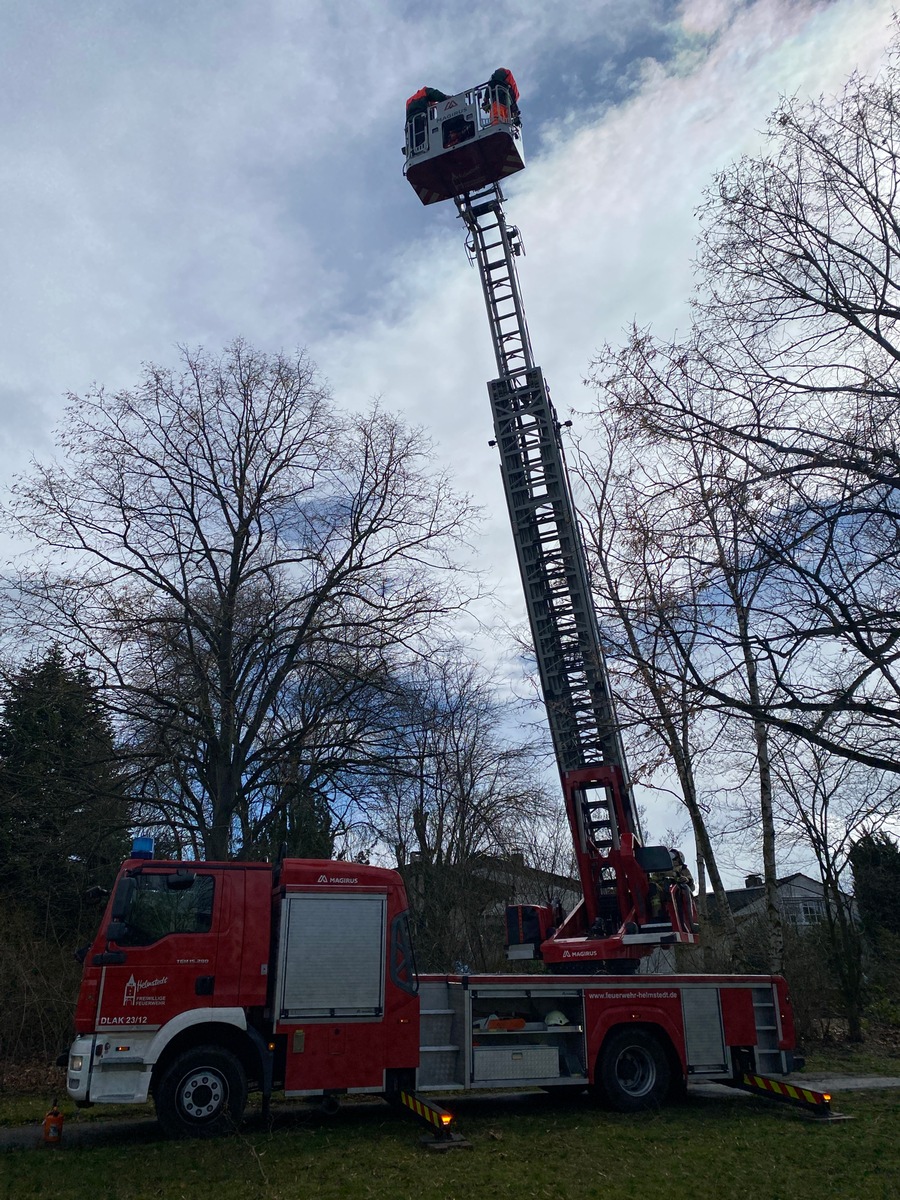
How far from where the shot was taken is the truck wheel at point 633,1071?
32.3ft

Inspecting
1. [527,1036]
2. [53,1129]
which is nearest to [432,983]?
[527,1036]

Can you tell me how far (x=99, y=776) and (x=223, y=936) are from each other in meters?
8.02

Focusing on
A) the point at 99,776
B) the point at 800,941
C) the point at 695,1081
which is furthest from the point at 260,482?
the point at 800,941

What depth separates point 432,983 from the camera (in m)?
9.59

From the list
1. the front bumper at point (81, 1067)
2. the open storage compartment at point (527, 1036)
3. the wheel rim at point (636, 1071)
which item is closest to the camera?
the front bumper at point (81, 1067)

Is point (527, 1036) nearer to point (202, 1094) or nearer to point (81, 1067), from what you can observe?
point (202, 1094)

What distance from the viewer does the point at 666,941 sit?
10836 mm

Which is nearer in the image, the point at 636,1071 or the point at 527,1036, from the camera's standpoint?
the point at 527,1036

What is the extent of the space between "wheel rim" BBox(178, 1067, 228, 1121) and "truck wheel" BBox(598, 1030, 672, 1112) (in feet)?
13.6

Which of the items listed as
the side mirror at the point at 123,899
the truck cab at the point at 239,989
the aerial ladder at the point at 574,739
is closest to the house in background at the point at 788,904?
the aerial ladder at the point at 574,739

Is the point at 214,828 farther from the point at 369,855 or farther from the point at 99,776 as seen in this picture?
the point at 369,855

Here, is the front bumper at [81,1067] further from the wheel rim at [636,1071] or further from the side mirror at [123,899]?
the wheel rim at [636,1071]

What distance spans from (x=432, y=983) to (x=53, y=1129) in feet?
12.6

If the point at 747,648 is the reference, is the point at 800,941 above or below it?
below
